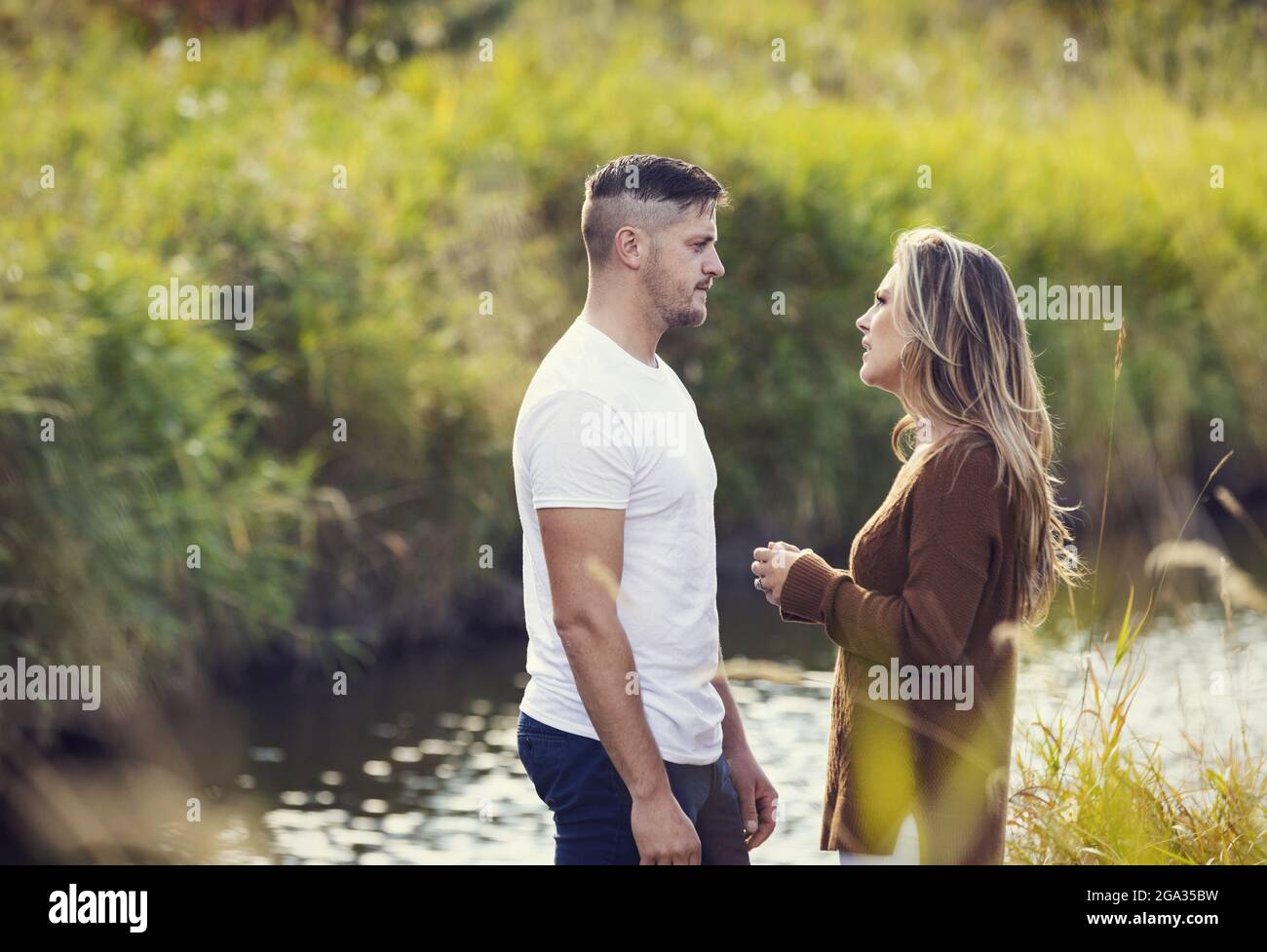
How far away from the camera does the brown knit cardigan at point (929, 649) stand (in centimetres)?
317

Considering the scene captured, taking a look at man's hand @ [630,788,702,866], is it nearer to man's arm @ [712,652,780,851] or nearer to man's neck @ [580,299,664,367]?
man's arm @ [712,652,780,851]

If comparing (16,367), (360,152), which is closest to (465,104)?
(360,152)

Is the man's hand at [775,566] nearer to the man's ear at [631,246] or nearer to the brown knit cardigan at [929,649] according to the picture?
the brown knit cardigan at [929,649]

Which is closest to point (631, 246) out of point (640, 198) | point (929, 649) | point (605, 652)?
point (640, 198)

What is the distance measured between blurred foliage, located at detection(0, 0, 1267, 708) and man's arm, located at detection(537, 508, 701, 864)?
448 cm

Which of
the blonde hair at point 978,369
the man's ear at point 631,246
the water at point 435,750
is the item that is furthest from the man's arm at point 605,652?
the water at point 435,750

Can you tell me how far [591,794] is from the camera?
3.24 m

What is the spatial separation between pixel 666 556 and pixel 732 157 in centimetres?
924

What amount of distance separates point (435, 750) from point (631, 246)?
5.10 meters

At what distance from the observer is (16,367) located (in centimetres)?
736

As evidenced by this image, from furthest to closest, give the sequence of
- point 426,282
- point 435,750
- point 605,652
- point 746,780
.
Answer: point 426,282
point 435,750
point 746,780
point 605,652

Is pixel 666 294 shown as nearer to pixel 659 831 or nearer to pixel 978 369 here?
pixel 978 369

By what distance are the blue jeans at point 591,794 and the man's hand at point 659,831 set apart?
0.04 metres
